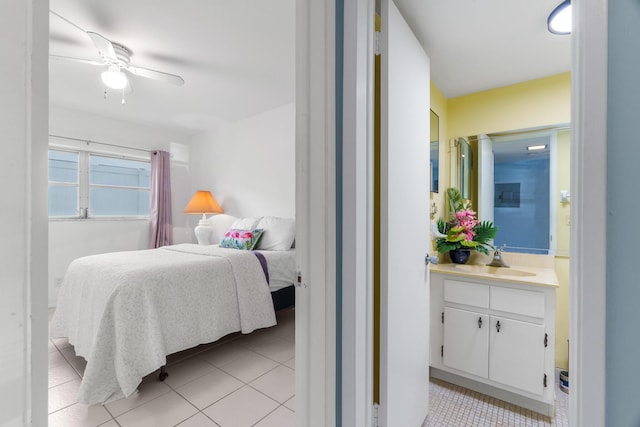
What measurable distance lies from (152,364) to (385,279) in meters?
1.72

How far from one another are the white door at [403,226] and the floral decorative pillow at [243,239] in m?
2.05

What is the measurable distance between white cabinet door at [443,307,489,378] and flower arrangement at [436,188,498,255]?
492mm

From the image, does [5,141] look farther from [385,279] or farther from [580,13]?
[580,13]

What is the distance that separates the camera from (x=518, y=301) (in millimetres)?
1708

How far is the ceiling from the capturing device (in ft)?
4.92

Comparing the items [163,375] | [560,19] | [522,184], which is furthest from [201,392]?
[560,19]

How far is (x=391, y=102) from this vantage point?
1.14 meters

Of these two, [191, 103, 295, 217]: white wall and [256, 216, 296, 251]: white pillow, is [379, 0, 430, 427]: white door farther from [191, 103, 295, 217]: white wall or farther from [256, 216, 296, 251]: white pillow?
[191, 103, 295, 217]: white wall

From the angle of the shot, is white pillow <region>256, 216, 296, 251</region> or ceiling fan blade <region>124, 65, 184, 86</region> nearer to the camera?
ceiling fan blade <region>124, 65, 184, 86</region>

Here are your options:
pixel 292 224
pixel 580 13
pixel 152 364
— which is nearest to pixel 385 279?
pixel 580 13

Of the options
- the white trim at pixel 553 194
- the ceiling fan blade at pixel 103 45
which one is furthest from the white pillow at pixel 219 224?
the white trim at pixel 553 194

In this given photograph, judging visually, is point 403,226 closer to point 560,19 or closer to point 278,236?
point 560,19

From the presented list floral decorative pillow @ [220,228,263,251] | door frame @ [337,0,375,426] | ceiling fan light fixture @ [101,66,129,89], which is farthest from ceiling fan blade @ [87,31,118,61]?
floral decorative pillow @ [220,228,263,251]

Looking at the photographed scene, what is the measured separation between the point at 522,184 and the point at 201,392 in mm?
2841
